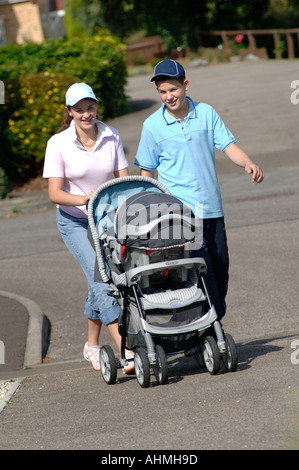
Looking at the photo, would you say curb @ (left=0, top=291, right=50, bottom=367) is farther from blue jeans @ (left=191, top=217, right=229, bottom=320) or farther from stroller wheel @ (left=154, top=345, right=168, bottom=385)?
stroller wheel @ (left=154, top=345, right=168, bottom=385)

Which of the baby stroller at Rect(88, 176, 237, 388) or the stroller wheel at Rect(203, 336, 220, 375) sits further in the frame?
the stroller wheel at Rect(203, 336, 220, 375)

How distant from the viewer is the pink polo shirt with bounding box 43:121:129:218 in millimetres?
6211

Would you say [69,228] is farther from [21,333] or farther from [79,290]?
[79,290]

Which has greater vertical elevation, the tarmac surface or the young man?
the young man

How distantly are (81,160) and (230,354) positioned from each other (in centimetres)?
179

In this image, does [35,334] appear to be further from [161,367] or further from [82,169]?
[161,367]

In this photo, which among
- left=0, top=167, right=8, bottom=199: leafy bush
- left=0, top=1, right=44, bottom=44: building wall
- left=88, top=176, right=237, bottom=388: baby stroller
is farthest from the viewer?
left=0, top=1, right=44, bottom=44: building wall

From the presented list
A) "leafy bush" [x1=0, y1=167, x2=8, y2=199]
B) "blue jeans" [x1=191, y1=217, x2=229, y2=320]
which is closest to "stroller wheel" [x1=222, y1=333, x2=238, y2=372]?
"blue jeans" [x1=191, y1=217, x2=229, y2=320]

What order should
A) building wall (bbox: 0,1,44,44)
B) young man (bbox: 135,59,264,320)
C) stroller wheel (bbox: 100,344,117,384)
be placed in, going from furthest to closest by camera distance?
building wall (bbox: 0,1,44,44)
young man (bbox: 135,59,264,320)
stroller wheel (bbox: 100,344,117,384)

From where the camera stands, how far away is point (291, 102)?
24.3m

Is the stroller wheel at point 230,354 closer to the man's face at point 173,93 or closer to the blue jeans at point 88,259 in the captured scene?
the blue jeans at point 88,259

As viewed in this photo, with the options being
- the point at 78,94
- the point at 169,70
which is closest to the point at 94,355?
the point at 78,94

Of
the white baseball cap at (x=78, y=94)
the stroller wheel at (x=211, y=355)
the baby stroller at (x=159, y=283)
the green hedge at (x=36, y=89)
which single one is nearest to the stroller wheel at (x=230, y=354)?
the baby stroller at (x=159, y=283)

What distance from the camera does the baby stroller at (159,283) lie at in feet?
18.0
